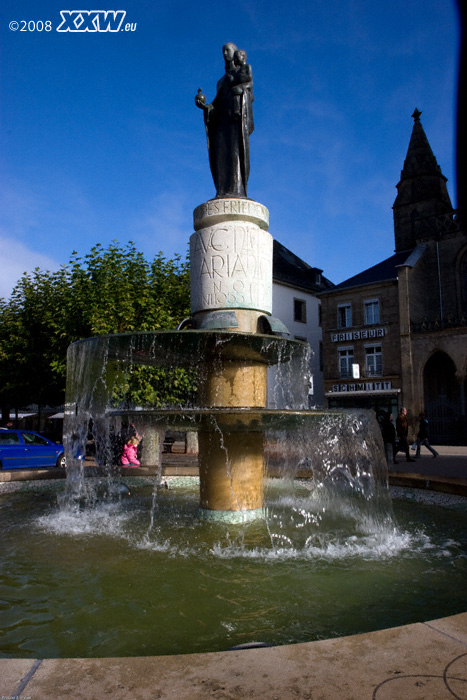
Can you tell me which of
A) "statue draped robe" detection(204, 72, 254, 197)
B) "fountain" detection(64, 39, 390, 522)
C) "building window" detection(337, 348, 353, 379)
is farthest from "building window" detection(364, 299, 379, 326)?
"statue draped robe" detection(204, 72, 254, 197)

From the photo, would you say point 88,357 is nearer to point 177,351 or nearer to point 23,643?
point 177,351

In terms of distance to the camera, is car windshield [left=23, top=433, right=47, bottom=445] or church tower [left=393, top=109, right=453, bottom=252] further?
church tower [left=393, top=109, right=453, bottom=252]

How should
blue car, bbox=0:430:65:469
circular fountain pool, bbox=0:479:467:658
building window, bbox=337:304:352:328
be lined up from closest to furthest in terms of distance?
circular fountain pool, bbox=0:479:467:658, blue car, bbox=0:430:65:469, building window, bbox=337:304:352:328

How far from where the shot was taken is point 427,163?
148 feet

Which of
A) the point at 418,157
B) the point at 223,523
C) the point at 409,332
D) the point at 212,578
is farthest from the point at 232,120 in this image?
the point at 418,157

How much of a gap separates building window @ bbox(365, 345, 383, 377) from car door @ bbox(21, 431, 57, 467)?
2641 centimetres

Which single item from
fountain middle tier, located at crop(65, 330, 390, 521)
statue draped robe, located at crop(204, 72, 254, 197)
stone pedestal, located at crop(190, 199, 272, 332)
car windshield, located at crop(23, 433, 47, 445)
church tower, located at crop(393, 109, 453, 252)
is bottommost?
car windshield, located at crop(23, 433, 47, 445)

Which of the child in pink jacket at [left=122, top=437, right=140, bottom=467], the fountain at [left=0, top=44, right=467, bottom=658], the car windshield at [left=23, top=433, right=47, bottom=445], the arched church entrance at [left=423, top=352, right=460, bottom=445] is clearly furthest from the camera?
the arched church entrance at [left=423, top=352, right=460, bottom=445]

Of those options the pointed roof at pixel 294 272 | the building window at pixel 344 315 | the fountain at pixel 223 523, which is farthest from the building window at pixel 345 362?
the fountain at pixel 223 523

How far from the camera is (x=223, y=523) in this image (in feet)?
22.6

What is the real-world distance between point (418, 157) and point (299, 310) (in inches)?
622

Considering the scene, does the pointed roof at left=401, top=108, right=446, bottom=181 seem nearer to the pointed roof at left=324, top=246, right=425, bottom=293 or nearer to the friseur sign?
the pointed roof at left=324, top=246, right=425, bottom=293

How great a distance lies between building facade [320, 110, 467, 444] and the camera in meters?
36.1

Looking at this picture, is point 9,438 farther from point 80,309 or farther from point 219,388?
point 219,388
